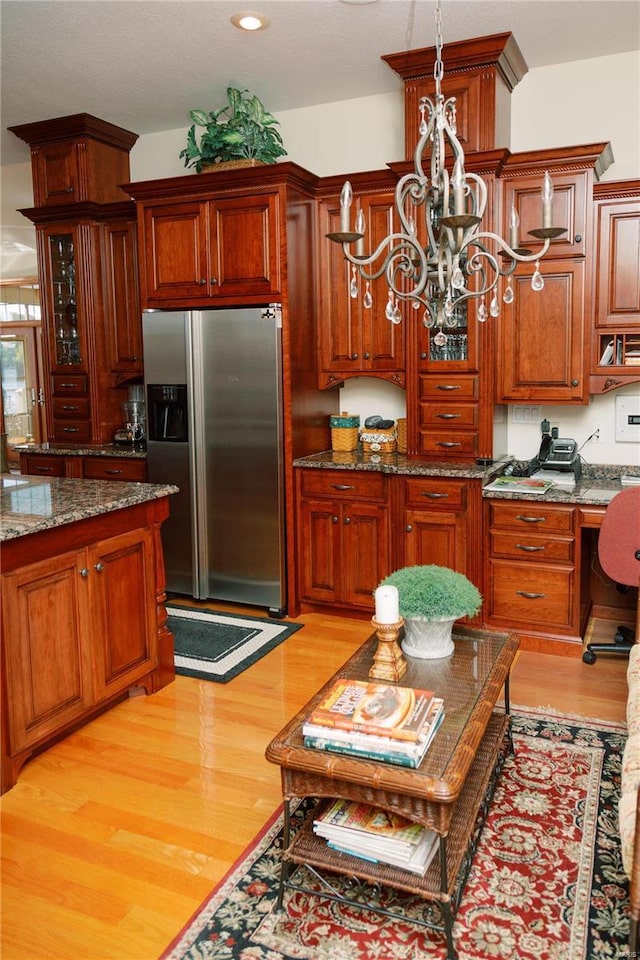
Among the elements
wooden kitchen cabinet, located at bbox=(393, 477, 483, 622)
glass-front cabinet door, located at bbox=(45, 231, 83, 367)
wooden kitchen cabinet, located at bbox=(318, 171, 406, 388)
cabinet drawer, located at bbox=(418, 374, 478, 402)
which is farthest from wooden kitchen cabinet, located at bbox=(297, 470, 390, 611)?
glass-front cabinet door, located at bbox=(45, 231, 83, 367)

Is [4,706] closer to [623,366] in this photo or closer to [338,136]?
[623,366]

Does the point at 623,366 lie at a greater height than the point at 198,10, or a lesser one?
lesser

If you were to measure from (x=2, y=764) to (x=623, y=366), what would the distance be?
3.19m

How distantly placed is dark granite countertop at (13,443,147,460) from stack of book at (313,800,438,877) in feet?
9.92

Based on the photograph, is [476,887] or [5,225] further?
[5,225]

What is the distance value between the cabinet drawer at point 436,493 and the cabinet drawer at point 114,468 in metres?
1.71

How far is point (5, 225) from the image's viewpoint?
6.10 metres

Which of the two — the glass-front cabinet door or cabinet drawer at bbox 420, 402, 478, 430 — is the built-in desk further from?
the glass-front cabinet door

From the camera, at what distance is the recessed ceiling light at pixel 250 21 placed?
3.39 meters

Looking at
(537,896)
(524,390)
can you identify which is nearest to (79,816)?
(537,896)

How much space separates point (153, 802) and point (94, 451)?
2731mm

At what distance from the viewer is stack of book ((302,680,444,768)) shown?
1.89 meters

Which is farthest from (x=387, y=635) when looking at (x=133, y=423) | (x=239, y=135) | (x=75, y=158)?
(x=75, y=158)

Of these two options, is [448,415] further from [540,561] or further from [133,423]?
[133,423]
